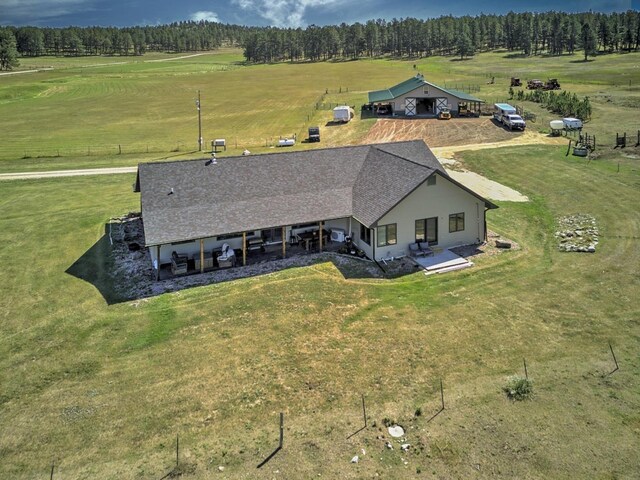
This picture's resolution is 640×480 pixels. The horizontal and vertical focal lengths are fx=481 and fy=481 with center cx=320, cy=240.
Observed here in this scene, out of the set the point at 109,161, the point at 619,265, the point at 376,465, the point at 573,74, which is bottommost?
the point at 376,465

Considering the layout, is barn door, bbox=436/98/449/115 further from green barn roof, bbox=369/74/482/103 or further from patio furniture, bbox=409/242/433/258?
patio furniture, bbox=409/242/433/258

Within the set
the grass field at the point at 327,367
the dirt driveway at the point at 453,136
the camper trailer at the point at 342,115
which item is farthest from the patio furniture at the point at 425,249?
the camper trailer at the point at 342,115

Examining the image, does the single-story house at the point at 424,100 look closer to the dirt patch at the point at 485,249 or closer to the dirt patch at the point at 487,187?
the dirt patch at the point at 487,187

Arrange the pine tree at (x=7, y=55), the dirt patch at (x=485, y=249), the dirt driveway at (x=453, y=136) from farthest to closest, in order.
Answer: the pine tree at (x=7, y=55)
the dirt driveway at (x=453, y=136)
the dirt patch at (x=485, y=249)

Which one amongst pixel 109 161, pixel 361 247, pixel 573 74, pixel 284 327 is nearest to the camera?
pixel 284 327

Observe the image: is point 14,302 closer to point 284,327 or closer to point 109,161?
point 284,327

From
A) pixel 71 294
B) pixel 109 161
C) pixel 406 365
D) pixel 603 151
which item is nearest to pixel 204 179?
pixel 71 294
